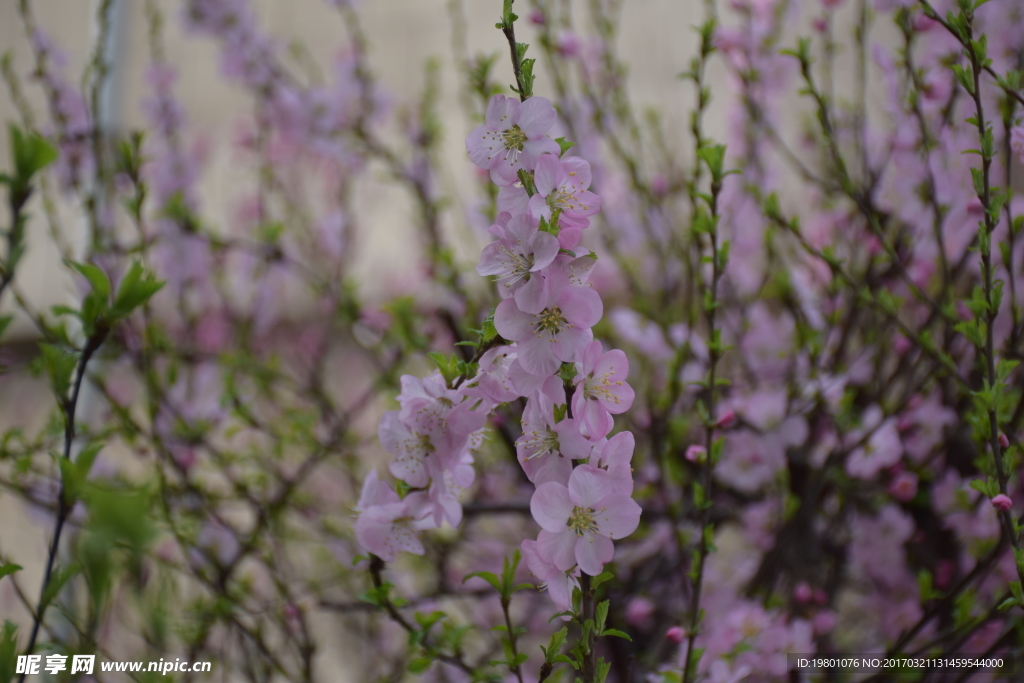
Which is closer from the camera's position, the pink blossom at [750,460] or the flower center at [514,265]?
the flower center at [514,265]

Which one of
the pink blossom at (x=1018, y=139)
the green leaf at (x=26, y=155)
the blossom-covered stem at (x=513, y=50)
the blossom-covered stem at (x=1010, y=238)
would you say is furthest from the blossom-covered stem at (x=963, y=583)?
the green leaf at (x=26, y=155)

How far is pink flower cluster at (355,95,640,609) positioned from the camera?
1.26 feet

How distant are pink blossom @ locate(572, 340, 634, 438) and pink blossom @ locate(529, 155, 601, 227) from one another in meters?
→ 0.08

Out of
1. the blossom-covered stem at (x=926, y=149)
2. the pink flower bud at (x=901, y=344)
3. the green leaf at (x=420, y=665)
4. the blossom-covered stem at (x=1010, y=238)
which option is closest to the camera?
the green leaf at (x=420, y=665)

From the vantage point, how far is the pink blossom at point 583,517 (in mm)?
388

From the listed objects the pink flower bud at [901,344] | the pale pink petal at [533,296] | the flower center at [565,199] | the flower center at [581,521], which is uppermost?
the pink flower bud at [901,344]

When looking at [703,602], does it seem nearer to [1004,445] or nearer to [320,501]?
[1004,445]

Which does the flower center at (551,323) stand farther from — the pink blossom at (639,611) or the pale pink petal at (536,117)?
the pink blossom at (639,611)

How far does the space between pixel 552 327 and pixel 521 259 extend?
2.0 inches

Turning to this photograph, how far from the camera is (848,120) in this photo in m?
1.26

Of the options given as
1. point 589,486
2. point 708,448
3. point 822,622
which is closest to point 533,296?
point 589,486

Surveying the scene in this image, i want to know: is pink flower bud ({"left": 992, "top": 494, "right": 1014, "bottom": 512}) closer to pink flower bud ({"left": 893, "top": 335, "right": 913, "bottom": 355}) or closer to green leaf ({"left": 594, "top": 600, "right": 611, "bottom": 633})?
green leaf ({"left": 594, "top": 600, "right": 611, "bottom": 633})

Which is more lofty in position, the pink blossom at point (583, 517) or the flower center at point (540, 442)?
the flower center at point (540, 442)

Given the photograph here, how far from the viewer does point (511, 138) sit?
0.43 m
